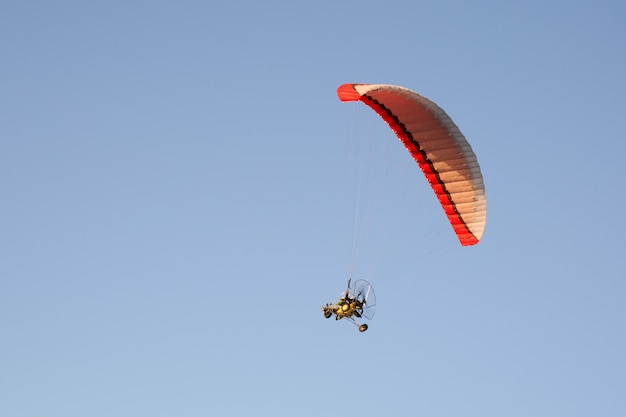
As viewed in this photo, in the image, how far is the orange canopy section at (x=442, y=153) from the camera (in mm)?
52562

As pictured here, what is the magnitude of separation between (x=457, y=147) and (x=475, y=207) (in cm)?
232

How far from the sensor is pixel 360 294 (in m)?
52.9

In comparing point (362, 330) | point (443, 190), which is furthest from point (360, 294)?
point (443, 190)

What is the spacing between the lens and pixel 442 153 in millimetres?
53656

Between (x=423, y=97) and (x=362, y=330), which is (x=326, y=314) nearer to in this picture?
(x=362, y=330)

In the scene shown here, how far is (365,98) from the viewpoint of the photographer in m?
52.4

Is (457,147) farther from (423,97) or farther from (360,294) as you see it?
(360,294)

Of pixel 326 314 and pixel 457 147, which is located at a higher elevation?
pixel 457 147

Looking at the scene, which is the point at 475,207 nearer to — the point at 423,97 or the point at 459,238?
the point at 459,238

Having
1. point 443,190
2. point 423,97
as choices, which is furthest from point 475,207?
point 423,97

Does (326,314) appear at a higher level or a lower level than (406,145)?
lower

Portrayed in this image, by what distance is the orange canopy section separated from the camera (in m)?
52.6

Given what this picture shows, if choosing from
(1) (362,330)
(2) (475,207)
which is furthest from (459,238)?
(1) (362,330)

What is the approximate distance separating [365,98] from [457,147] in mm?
3647
